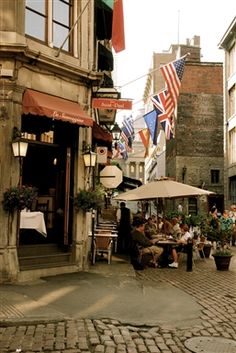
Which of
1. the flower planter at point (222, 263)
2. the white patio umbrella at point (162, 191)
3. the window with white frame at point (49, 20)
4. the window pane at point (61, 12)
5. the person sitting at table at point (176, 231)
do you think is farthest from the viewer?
the person sitting at table at point (176, 231)

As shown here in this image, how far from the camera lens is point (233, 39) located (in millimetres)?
38406

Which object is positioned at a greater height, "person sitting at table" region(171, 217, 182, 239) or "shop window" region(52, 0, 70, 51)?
"shop window" region(52, 0, 70, 51)

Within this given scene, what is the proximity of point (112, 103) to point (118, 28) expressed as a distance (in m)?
2.96

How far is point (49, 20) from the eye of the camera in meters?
12.0

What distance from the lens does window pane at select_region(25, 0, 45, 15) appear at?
11.6 meters

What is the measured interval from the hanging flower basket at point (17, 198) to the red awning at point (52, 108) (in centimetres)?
164

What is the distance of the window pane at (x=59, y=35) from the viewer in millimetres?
12290

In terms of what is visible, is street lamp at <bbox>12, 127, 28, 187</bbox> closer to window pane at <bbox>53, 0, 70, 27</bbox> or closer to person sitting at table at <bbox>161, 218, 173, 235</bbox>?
window pane at <bbox>53, 0, 70, 27</bbox>

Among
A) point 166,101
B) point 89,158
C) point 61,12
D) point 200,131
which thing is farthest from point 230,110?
point 89,158

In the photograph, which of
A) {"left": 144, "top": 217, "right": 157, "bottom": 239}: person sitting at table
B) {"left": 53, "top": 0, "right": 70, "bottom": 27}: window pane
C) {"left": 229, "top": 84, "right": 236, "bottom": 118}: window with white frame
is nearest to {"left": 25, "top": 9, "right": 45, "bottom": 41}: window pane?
{"left": 53, "top": 0, "right": 70, "bottom": 27}: window pane

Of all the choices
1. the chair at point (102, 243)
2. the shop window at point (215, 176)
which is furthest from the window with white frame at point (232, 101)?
the chair at point (102, 243)

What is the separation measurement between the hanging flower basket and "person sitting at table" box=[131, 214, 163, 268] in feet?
13.5

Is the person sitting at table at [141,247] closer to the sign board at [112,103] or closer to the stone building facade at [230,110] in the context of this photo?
the sign board at [112,103]

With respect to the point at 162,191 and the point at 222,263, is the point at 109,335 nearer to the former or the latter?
the point at 222,263
